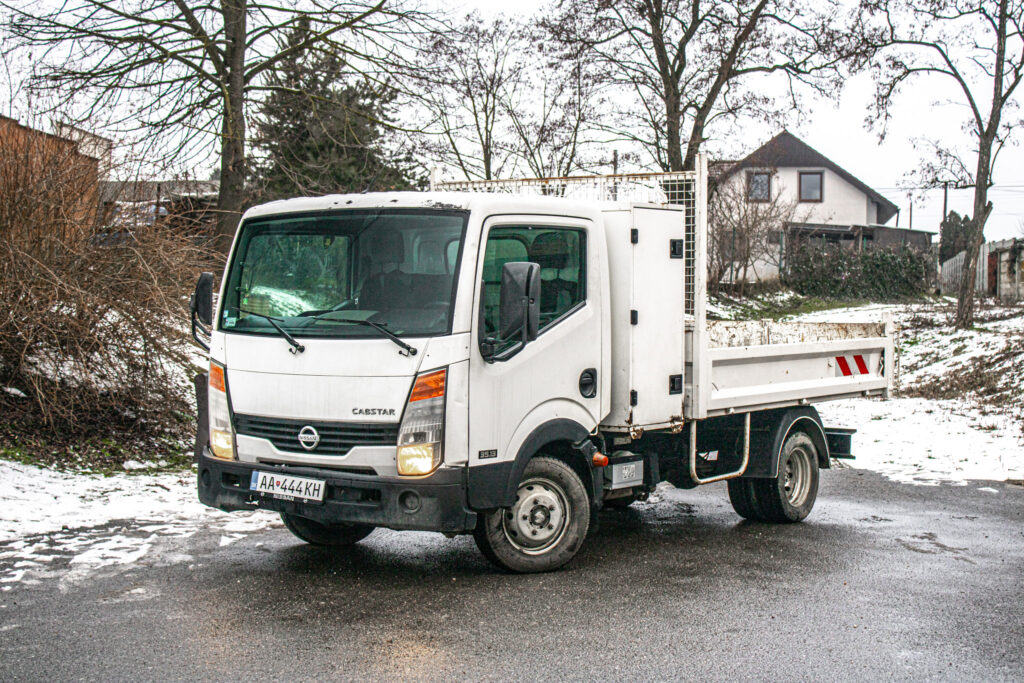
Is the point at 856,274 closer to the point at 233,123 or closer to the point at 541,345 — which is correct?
the point at 233,123

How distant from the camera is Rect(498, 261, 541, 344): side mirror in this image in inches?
229

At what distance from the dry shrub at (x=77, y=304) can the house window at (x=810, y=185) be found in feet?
148

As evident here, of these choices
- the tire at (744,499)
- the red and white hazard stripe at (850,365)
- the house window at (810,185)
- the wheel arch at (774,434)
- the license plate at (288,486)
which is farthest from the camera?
the house window at (810,185)

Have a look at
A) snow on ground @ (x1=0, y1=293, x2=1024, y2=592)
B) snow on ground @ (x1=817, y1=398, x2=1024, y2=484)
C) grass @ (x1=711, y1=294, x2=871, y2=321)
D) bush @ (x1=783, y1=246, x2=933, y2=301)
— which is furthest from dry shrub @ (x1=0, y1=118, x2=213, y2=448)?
bush @ (x1=783, y1=246, x2=933, y2=301)

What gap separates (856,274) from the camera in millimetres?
37094

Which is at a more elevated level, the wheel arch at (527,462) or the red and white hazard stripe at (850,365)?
the red and white hazard stripe at (850,365)

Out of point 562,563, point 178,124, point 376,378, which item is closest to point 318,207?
point 376,378

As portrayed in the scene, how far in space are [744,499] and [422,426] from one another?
3598mm

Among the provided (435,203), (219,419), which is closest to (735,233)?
(435,203)

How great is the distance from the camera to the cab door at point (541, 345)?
19.9 feet

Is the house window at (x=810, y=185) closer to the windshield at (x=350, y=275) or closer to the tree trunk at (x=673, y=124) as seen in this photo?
the tree trunk at (x=673, y=124)

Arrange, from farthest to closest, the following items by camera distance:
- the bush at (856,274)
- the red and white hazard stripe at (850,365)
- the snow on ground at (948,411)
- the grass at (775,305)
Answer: the bush at (856,274), the grass at (775,305), the snow on ground at (948,411), the red and white hazard stripe at (850,365)

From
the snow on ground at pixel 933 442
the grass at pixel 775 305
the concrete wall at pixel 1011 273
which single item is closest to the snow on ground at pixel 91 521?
the snow on ground at pixel 933 442

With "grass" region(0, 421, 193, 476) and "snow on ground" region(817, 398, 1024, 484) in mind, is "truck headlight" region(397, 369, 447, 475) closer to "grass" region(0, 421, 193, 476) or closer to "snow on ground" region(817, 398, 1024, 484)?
"grass" region(0, 421, 193, 476)
